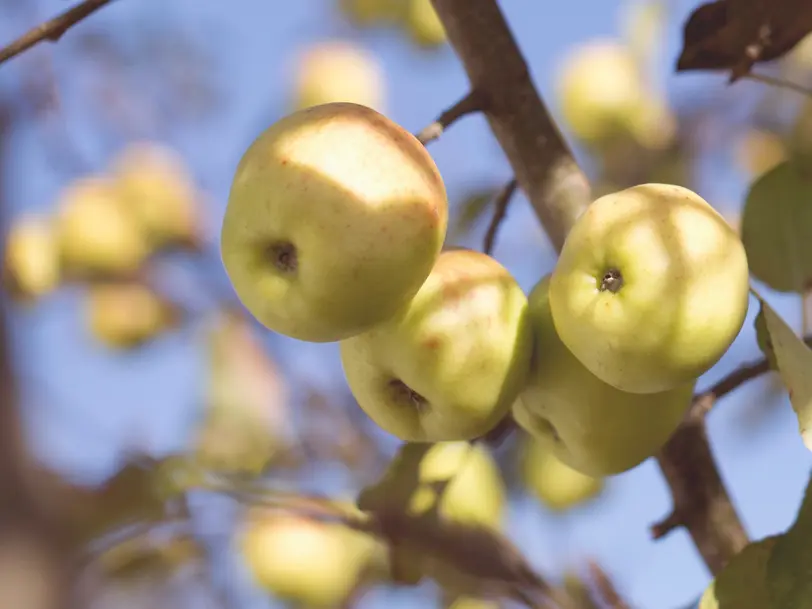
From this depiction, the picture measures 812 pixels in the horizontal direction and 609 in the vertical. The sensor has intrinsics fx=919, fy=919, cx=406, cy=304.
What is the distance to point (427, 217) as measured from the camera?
20.7 inches

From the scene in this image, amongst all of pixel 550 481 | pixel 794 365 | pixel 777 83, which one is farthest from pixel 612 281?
pixel 550 481

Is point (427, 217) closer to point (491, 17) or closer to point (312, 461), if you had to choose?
point (491, 17)

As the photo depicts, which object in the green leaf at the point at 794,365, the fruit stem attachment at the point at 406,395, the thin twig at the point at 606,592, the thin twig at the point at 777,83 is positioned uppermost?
the thin twig at the point at 777,83

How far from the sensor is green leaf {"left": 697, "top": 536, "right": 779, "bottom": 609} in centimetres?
58

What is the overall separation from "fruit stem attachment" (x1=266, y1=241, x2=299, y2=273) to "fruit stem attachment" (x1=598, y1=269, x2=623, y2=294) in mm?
176

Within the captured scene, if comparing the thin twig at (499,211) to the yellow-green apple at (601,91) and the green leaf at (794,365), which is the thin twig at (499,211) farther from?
the yellow-green apple at (601,91)

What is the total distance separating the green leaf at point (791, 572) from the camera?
55cm

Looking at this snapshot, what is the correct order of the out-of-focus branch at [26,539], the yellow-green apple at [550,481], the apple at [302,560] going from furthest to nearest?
the apple at [302,560], the yellow-green apple at [550,481], the out-of-focus branch at [26,539]

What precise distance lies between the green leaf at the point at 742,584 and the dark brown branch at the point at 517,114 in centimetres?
24

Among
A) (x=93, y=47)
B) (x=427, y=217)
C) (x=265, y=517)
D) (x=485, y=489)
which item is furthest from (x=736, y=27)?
(x=93, y=47)

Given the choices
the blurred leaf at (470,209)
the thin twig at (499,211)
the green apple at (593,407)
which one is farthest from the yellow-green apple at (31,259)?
the green apple at (593,407)

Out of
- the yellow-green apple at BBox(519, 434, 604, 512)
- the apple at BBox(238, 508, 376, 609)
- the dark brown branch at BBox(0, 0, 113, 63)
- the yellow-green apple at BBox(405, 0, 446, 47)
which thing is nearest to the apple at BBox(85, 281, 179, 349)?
the apple at BBox(238, 508, 376, 609)

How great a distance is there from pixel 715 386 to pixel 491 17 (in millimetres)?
306

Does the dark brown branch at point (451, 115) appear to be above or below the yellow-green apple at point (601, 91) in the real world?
above
